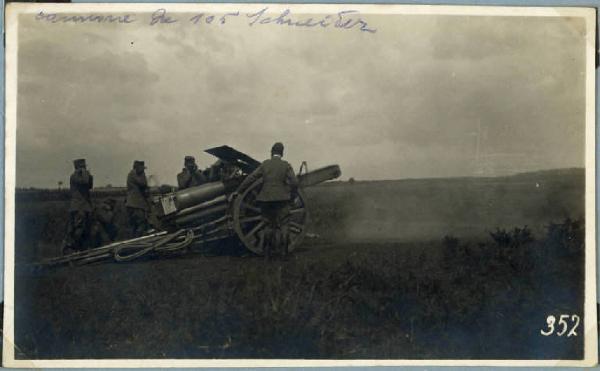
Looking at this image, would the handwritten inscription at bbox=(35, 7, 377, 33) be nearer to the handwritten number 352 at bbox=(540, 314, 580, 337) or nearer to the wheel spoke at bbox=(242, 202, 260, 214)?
the wheel spoke at bbox=(242, 202, 260, 214)

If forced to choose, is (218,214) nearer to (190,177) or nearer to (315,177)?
(190,177)

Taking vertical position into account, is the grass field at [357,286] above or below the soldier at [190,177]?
below

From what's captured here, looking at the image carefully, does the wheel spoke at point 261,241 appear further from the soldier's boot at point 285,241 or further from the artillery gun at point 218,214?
the soldier's boot at point 285,241

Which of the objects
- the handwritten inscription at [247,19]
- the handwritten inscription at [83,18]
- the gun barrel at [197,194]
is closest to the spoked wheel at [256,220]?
the gun barrel at [197,194]

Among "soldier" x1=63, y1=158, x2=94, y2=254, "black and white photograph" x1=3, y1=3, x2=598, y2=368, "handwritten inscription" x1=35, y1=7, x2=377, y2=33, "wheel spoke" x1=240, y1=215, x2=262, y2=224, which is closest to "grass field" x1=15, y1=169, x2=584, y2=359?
"black and white photograph" x1=3, y1=3, x2=598, y2=368

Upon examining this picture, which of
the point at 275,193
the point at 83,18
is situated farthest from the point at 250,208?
the point at 83,18

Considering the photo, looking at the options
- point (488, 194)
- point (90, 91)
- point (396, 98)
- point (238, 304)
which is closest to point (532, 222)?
point (488, 194)
